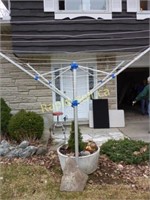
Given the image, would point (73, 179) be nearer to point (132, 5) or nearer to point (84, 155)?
point (84, 155)

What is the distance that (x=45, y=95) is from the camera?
9.44 m

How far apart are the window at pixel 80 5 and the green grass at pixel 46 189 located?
524 cm

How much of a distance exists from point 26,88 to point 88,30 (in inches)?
101

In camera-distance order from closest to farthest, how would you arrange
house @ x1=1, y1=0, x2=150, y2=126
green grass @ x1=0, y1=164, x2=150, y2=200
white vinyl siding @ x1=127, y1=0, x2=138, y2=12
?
1. green grass @ x1=0, y1=164, x2=150, y2=200
2. house @ x1=1, y1=0, x2=150, y2=126
3. white vinyl siding @ x1=127, y1=0, x2=138, y2=12

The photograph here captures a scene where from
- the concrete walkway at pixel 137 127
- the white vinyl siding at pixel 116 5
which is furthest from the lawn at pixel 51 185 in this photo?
the white vinyl siding at pixel 116 5

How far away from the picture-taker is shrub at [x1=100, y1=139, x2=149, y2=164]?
18.6 ft

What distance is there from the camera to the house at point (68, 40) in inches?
340

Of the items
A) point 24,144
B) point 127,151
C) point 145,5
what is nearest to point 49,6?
point 145,5

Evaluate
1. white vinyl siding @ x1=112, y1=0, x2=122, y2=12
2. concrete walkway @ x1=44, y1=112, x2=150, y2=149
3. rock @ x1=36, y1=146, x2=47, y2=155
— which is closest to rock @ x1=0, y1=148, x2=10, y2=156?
rock @ x1=36, y1=146, x2=47, y2=155

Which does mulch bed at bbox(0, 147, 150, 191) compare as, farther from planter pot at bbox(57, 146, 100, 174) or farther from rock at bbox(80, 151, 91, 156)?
rock at bbox(80, 151, 91, 156)

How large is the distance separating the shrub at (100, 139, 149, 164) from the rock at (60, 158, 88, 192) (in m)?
1.11

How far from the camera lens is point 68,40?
8727mm

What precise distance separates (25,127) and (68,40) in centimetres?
304

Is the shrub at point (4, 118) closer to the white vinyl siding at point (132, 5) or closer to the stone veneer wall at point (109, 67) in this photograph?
the stone veneer wall at point (109, 67)
